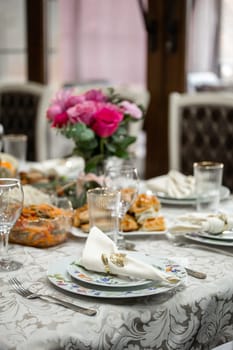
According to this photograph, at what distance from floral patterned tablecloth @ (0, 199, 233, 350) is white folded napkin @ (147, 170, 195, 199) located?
511mm

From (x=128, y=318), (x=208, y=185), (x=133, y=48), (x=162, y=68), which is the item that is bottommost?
(x=128, y=318)

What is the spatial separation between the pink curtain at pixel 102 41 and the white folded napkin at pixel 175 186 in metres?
1.84

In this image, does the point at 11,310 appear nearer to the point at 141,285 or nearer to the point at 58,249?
the point at 141,285

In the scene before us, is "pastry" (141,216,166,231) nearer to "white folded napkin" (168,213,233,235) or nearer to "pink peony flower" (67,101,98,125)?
"white folded napkin" (168,213,233,235)

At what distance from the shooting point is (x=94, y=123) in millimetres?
1898

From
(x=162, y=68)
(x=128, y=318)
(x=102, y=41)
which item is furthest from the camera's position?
(x=102, y=41)

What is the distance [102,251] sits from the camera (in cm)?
129

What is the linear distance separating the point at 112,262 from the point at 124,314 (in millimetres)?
136

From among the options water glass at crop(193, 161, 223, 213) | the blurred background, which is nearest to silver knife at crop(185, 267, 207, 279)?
water glass at crop(193, 161, 223, 213)

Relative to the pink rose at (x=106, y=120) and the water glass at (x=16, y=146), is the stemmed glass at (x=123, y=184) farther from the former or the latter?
the water glass at (x=16, y=146)

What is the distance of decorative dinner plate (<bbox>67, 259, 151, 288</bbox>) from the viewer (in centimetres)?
118

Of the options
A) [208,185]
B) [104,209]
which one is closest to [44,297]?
[104,209]

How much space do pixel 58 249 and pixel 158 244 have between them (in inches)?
8.9

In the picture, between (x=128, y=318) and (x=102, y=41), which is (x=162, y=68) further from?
(x=128, y=318)
